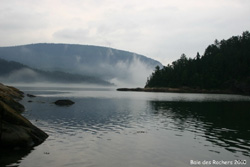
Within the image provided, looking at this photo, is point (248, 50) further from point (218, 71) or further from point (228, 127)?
point (228, 127)

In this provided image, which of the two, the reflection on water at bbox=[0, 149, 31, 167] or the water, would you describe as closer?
the reflection on water at bbox=[0, 149, 31, 167]

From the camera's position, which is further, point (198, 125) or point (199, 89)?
point (199, 89)

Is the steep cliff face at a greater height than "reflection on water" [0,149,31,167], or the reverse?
the steep cliff face

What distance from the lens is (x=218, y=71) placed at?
196 metres

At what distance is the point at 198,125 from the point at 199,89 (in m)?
160

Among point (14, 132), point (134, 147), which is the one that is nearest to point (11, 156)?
point (14, 132)

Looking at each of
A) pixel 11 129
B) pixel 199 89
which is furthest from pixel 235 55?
pixel 11 129

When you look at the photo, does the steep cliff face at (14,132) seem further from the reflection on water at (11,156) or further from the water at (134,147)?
the water at (134,147)

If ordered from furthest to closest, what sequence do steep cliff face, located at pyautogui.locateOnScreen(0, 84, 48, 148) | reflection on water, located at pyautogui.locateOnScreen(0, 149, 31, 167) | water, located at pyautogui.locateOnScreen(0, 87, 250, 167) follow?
steep cliff face, located at pyautogui.locateOnScreen(0, 84, 48, 148), water, located at pyautogui.locateOnScreen(0, 87, 250, 167), reflection on water, located at pyautogui.locateOnScreen(0, 149, 31, 167)

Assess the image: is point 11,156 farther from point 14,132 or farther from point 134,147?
point 134,147

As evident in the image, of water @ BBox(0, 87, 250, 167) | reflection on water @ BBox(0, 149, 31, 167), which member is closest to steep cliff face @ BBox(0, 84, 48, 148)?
reflection on water @ BBox(0, 149, 31, 167)

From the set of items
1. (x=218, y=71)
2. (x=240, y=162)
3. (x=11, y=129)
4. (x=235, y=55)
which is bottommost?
(x=240, y=162)

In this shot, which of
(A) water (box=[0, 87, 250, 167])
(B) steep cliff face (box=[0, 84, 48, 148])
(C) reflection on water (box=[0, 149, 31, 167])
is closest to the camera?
(C) reflection on water (box=[0, 149, 31, 167])

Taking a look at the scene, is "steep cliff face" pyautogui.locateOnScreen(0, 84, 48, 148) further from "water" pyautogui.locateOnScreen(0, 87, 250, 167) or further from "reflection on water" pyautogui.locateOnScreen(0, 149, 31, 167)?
"water" pyautogui.locateOnScreen(0, 87, 250, 167)
